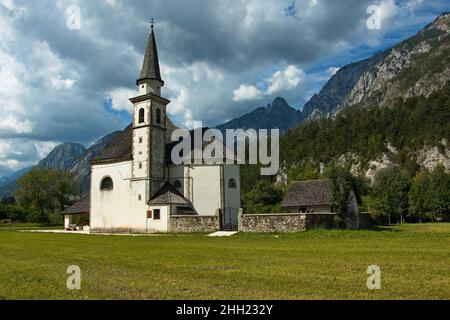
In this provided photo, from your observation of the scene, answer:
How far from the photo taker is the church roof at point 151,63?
138 ft

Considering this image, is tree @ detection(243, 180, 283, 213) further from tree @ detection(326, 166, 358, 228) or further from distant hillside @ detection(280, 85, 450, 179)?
distant hillside @ detection(280, 85, 450, 179)

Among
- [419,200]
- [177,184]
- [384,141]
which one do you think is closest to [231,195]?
[177,184]

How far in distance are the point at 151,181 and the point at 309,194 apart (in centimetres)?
1989

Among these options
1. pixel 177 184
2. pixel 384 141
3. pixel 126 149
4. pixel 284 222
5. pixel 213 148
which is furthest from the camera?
pixel 384 141

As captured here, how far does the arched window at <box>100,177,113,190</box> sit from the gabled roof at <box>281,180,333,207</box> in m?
20.8

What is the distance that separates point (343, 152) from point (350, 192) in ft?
340

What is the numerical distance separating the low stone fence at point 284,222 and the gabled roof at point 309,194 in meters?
14.4

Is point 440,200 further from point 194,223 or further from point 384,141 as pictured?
point 384,141

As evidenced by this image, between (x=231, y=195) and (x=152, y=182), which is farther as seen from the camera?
(x=231, y=195)

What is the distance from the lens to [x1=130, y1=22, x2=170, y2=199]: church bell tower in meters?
39.9

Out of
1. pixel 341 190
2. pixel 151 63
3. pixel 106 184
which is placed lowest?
pixel 341 190

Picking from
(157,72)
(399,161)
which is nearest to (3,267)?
(157,72)

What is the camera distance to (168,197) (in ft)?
125

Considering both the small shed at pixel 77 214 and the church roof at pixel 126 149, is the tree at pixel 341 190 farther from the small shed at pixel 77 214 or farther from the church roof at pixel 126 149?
the small shed at pixel 77 214
